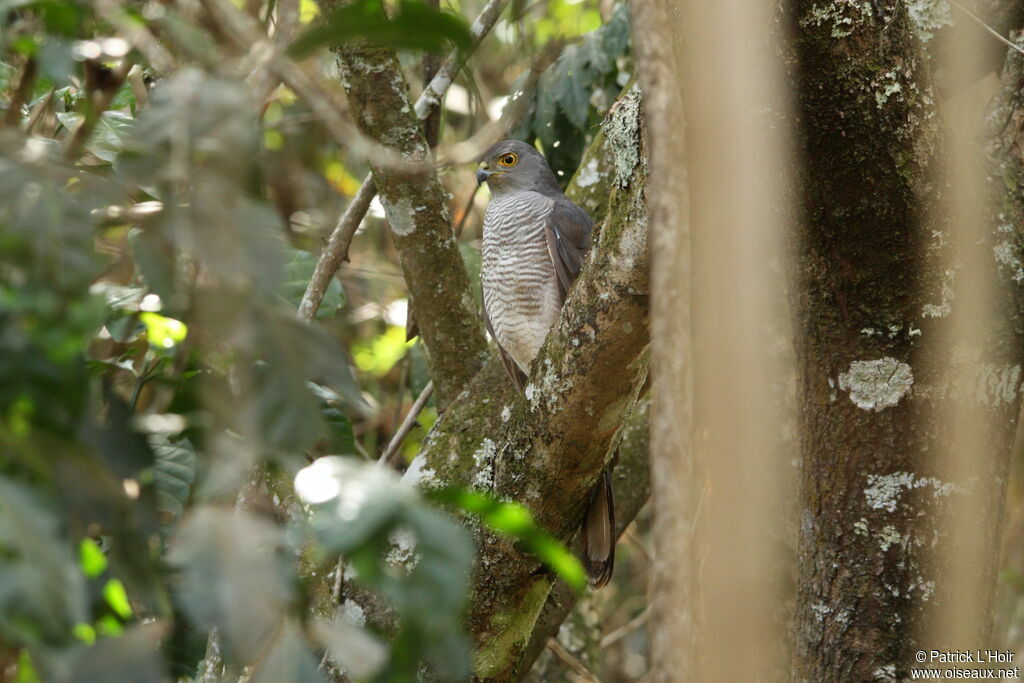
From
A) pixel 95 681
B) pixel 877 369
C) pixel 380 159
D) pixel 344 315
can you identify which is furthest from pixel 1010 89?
pixel 344 315

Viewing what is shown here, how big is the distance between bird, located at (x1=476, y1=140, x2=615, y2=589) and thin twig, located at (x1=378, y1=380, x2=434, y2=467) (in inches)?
13.5

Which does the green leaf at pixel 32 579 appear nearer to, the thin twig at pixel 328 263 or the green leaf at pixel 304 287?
the thin twig at pixel 328 263

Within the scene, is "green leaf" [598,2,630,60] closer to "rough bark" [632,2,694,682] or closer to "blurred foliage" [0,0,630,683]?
A: "rough bark" [632,2,694,682]

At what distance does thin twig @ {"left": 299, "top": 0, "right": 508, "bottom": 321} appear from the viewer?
129 inches

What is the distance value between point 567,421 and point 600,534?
75 cm

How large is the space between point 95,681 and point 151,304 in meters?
1.75

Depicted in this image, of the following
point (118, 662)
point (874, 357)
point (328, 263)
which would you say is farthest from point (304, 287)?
point (118, 662)

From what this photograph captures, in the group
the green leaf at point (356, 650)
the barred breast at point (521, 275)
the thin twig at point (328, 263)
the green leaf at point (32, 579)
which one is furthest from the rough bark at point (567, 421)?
the green leaf at point (32, 579)

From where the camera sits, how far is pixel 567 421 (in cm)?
248

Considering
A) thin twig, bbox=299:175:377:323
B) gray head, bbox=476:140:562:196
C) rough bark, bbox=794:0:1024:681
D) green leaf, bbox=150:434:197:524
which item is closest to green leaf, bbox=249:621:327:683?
green leaf, bbox=150:434:197:524

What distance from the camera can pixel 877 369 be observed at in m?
2.42

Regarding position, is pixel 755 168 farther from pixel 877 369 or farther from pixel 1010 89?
pixel 1010 89

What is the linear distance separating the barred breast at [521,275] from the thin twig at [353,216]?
0.69m

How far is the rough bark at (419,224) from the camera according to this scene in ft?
10.6
